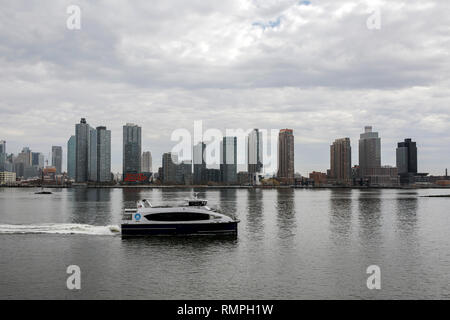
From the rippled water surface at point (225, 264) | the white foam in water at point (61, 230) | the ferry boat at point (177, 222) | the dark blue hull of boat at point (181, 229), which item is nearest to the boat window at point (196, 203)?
the ferry boat at point (177, 222)

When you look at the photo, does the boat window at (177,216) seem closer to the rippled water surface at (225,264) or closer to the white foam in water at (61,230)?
the rippled water surface at (225,264)

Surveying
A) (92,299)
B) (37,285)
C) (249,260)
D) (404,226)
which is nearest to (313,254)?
(249,260)

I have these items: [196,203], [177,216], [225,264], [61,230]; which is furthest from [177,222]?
[61,230]

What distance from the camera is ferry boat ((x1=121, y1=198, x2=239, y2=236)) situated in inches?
1902

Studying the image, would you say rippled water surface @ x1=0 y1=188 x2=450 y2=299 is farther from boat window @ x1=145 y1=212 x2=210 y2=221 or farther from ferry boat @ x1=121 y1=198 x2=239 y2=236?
boat window @ x1=145 y1=212 x2=210 y2=221

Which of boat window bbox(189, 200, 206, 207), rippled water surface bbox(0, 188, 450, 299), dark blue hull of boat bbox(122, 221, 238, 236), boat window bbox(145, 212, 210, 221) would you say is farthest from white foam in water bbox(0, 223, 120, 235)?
boat window bbox(189, 200, 206, 207)

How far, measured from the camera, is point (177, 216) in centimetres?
4916

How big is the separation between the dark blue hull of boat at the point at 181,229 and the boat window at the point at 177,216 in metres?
0.75

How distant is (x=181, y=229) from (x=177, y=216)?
5.36 ft

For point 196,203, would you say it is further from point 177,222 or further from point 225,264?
point 225,264

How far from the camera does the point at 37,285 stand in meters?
28.5

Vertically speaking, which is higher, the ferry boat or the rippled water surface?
the ferry boat

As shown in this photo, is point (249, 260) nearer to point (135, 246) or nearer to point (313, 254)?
point (313, 254)
